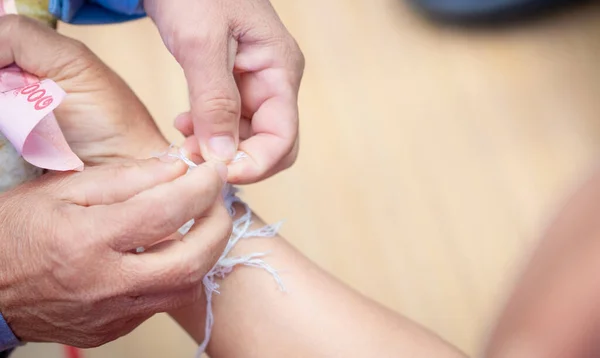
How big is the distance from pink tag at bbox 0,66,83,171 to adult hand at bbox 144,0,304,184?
14 centimetres

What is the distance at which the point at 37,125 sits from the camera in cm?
69

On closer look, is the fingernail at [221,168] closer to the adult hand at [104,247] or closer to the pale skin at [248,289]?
the adult hand at [104,247]

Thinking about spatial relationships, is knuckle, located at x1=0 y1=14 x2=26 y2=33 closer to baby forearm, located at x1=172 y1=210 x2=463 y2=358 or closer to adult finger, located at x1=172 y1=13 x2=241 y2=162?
adult finger, located at x1=172 y1=13 x2=241 y2=162

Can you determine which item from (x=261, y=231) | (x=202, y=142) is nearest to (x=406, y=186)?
(x=261, y=231)

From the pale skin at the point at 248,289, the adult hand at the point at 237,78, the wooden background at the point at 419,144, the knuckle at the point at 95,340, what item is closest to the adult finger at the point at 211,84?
the adult hand at the point at 237,78

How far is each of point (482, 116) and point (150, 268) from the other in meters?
1.09

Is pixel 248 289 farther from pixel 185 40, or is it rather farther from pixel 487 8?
pixel 487 8

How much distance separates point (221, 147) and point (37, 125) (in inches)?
7.5

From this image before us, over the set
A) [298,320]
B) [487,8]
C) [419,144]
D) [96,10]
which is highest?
[96,10]

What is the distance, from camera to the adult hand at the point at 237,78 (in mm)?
728

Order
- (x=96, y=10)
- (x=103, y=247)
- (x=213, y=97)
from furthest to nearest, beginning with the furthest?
(x=96, y=10) → (x=213, y=97) → (x=103, y=247)

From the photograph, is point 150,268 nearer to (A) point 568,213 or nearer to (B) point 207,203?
(B) point 207,203

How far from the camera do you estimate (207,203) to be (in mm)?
635

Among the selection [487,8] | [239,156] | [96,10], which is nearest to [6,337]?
[239,156]
